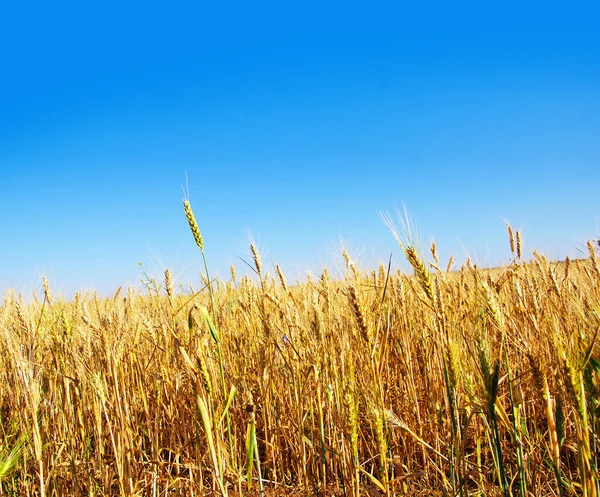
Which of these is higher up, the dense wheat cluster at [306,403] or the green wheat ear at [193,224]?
the green wheat ear at [193,224]

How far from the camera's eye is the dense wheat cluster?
4.92 feet

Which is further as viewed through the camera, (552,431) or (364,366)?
(364,366)

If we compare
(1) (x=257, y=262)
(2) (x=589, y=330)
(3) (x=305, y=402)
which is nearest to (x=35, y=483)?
(3) (x=305, y=402)

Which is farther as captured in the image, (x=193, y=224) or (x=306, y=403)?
(x=306, y=403)

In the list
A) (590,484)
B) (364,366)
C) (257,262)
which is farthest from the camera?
(257,262)

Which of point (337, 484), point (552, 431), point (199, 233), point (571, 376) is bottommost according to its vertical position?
point (337, 484)

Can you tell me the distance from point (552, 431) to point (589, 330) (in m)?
0.37

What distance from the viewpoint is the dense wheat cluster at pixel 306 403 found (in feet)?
4.92

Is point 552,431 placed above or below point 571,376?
below

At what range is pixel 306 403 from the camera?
2.31m

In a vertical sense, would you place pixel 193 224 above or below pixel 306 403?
above

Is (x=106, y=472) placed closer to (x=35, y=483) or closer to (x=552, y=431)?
(x=35, y=483)

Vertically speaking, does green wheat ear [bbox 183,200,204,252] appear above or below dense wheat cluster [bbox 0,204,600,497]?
above

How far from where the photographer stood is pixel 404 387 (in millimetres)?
2451
